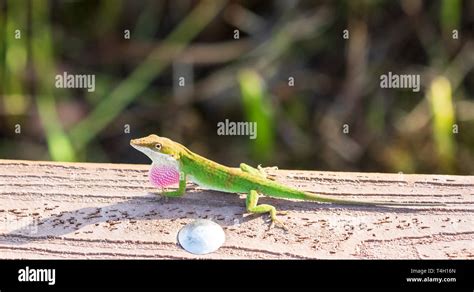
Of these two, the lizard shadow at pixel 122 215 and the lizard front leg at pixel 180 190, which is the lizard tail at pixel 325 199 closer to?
the lizard shadow at pixel 122 215

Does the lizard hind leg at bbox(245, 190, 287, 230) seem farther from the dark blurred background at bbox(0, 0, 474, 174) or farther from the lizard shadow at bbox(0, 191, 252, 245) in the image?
the dark blurred background at bbox(0, 0, 474, 174)

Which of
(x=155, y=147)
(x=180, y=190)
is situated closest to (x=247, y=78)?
(x=155, y=147)

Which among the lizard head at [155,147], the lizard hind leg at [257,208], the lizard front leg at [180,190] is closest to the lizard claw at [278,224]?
the lizard hind leg at [257,208]

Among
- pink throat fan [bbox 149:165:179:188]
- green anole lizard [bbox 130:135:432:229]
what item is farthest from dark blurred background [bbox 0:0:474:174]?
pink throat fan [bbox 149:165:179:188]

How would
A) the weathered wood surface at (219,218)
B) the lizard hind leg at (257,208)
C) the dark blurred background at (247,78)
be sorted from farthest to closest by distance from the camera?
the dark blurred background at (247,78) < the lizard hind leg at (257,208) < the weathered wood surface at (219,218)

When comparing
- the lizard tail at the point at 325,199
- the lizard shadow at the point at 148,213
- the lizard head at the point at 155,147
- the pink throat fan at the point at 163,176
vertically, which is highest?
the lizard head at the point at 155,147

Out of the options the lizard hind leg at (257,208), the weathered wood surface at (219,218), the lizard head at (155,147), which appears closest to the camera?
the weathered wood surface at (219,218)
